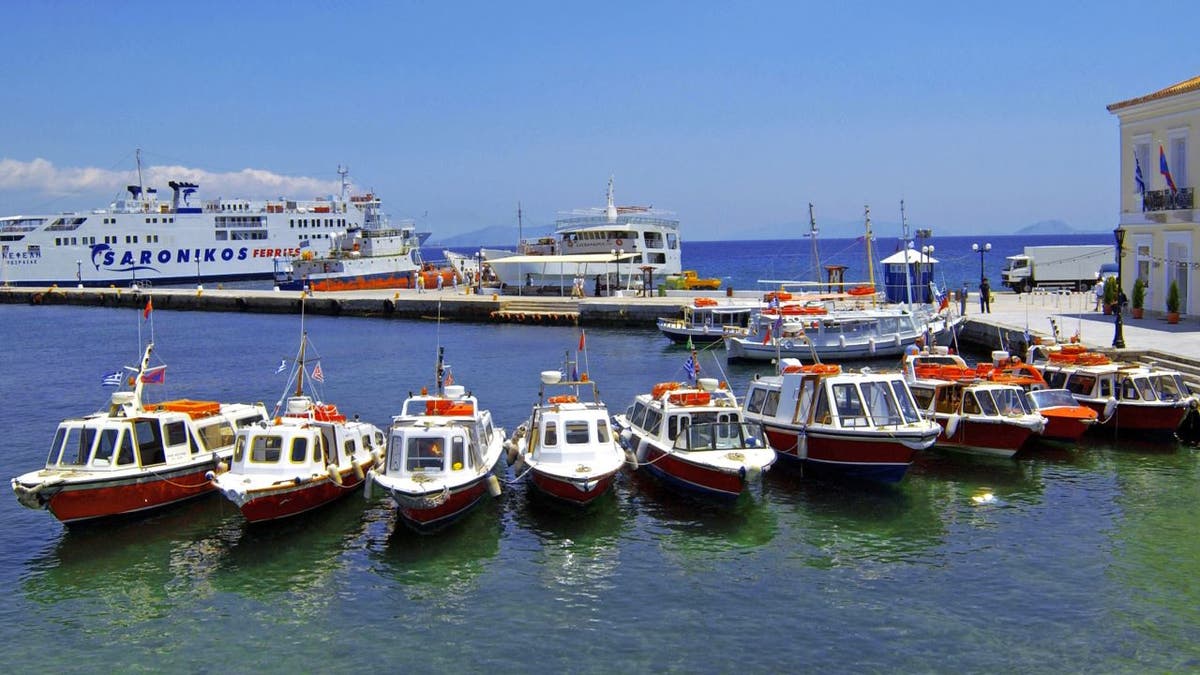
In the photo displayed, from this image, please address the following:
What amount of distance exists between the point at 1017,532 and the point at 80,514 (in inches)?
746

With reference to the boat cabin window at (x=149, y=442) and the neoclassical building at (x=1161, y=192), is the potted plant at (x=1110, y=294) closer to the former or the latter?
the neoclassical building at (x=1161, y=192)

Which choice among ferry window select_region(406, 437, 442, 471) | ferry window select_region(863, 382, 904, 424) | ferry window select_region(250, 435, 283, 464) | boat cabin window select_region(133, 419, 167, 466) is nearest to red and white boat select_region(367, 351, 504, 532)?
ferry window select_region(406, 437, 442, 471)

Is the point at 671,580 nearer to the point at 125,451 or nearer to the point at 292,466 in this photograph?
the point at 292,466

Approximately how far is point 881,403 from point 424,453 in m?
10.6

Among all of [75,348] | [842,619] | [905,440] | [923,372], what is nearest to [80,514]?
[842,619]

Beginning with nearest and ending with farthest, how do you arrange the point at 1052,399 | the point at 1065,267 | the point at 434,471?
the point at 434,471 < the point at 1052,399 < the point at 1065,267

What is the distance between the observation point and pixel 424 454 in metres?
20.9

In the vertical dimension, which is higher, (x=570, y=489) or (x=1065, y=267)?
(x=1065, y=267)

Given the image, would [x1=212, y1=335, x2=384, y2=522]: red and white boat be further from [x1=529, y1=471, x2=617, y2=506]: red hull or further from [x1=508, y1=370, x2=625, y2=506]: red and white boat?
[x1=529, y1=471, x2=617, y2=506]: red hull

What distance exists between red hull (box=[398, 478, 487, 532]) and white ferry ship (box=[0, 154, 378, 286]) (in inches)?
4087

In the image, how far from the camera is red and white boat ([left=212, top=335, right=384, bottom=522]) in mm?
20484

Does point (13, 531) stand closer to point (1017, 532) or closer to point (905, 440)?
point (905, 440)

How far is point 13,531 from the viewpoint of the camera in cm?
2169

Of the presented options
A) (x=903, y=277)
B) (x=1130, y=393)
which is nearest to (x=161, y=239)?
(x=903, y=277)
